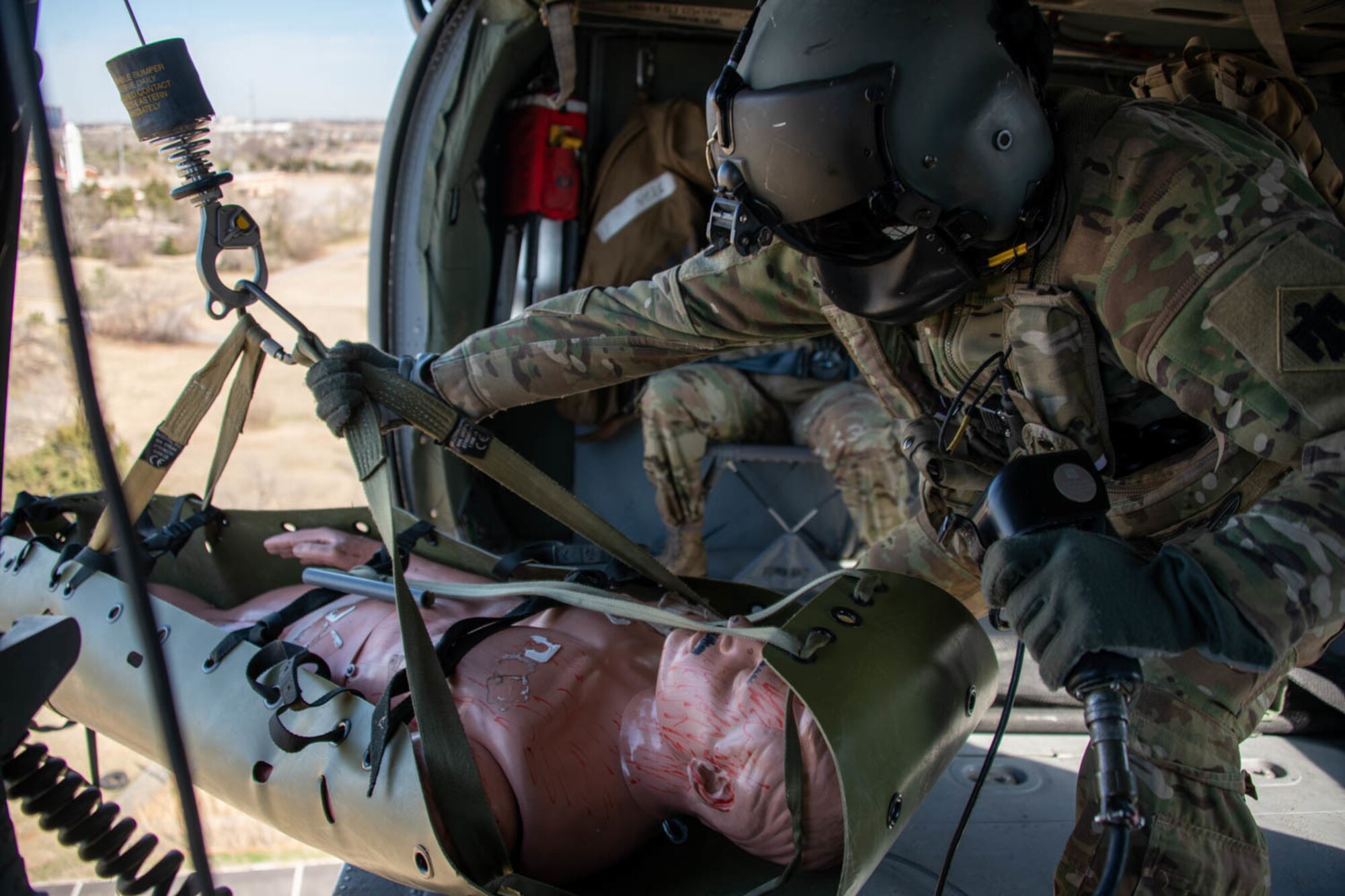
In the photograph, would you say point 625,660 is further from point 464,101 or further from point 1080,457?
point 464,101

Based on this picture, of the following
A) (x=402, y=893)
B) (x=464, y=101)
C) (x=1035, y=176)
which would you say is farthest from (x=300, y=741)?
(x=464, y=101)

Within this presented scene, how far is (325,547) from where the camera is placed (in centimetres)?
234

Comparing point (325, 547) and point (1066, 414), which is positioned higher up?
point (1066, 414)

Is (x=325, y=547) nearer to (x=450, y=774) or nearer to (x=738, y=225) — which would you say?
(x=450, y=774)

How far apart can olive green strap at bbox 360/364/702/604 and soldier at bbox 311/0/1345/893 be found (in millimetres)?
92

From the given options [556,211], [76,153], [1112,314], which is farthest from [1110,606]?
[556,211]

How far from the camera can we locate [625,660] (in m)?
1.80

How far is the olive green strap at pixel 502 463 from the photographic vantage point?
196 centimetres

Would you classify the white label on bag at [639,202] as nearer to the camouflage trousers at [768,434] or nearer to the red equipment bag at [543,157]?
the red equipment bag at [543,157]

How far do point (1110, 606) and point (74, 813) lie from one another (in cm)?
162

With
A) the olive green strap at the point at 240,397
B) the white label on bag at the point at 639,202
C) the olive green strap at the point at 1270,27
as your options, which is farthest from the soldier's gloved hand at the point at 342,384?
the olive green strap at the point at 1270,27

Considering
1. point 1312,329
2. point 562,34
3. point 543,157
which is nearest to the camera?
point 1312,329

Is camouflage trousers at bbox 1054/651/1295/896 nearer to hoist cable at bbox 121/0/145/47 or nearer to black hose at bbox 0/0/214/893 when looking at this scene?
black hose at bbox 0/0/214/893

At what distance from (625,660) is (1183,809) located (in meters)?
0.91
